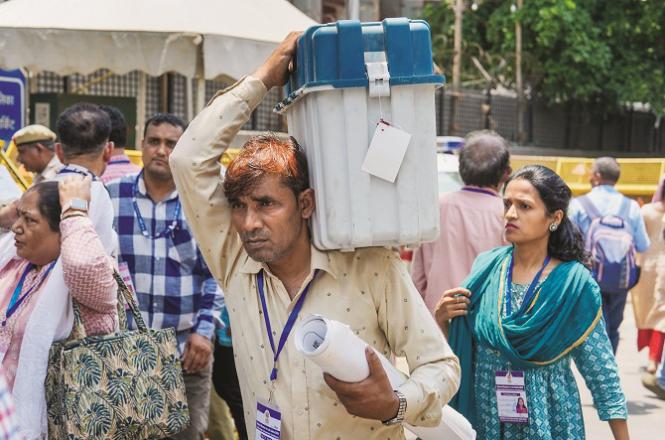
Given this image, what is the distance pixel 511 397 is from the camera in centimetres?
414

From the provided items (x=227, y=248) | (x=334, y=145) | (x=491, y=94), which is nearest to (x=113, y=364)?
(x=227, y=248)

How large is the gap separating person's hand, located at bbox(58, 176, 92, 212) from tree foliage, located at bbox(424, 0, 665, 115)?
20.3m

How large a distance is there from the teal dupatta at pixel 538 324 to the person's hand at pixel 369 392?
154cm

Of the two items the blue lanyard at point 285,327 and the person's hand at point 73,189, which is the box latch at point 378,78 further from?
the person's hand at point 73,189

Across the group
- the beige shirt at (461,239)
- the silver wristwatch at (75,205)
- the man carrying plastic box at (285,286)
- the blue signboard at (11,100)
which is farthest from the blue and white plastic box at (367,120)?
the blue signboard at (11,100)

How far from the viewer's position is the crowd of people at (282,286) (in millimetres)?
2967

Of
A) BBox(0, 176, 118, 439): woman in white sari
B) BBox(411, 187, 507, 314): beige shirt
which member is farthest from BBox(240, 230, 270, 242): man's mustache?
BBox(411, 187, 507, 314): beige shirt

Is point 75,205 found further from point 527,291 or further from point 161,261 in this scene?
point 527,291

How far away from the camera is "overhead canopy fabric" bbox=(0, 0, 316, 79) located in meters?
6.60

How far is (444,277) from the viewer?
5.68 metres

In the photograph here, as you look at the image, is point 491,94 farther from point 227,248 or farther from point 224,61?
point 227,248

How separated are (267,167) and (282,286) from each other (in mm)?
355

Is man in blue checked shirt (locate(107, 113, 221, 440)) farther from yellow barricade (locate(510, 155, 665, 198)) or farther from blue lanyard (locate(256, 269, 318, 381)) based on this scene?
yellow barricade (locate(510, 155, 665, 198))

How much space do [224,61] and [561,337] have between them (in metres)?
3.32
